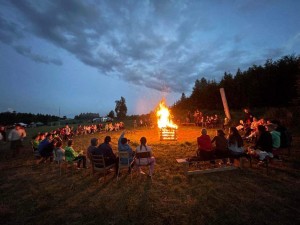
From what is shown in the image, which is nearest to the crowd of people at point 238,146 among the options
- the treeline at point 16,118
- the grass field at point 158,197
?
the grass field at point 158,197

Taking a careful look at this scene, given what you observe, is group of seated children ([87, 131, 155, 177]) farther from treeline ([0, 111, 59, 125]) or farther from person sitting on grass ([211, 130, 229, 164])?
treeline ([0, 111, 59, 125])

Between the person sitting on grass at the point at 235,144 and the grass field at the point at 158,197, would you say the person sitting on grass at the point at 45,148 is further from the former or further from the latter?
the person sitting on grass at the point at 235,144

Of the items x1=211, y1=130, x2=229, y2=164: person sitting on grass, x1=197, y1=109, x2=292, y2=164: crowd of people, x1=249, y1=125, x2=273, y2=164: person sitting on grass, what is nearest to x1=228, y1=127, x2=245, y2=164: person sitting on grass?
x1=197, y1=109, x2=292, y2=164: crowd of people

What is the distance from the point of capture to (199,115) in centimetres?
2628

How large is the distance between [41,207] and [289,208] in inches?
247

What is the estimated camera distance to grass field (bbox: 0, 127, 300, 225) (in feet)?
16.3

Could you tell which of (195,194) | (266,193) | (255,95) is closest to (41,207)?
(195,194)

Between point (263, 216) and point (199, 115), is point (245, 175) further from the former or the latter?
point (199, 115)

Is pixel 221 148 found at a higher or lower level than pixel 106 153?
higher

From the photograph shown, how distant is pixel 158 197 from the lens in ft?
20.0

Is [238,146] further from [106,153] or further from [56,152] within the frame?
[56,152]

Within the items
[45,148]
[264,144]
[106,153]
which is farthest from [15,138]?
[264,144]

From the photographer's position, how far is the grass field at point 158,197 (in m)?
4.97

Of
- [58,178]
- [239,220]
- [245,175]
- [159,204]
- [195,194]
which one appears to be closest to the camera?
[239,220]
